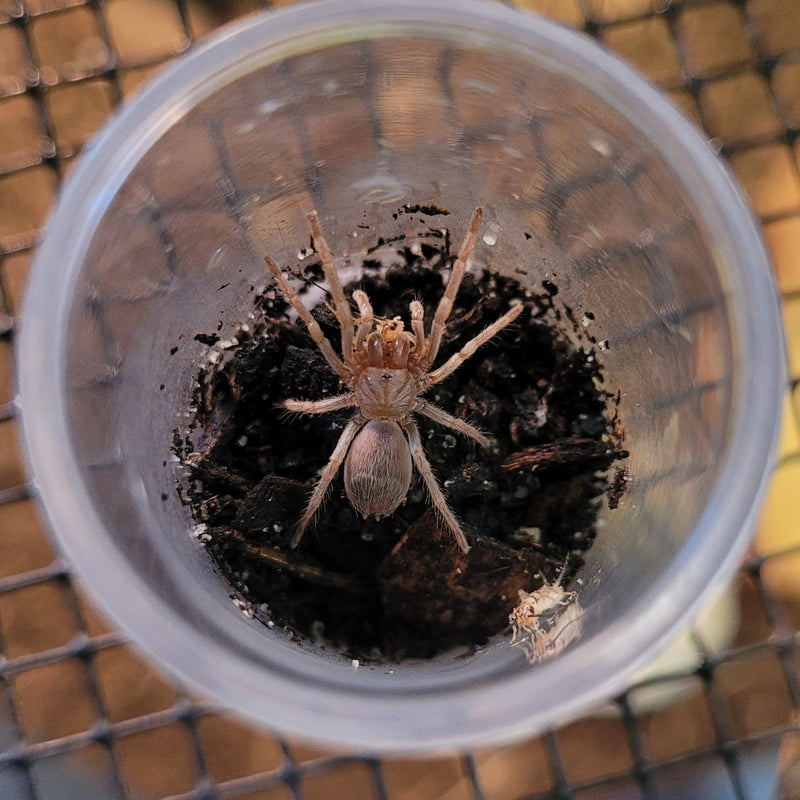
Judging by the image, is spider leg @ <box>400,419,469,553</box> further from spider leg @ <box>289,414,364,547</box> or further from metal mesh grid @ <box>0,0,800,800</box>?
metal mesh grid @ <box>0,0,800,800</box>

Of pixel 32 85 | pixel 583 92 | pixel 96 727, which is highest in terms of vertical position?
pixel 32 85

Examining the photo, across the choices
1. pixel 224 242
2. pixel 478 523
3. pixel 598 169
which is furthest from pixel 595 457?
pixel 224 242

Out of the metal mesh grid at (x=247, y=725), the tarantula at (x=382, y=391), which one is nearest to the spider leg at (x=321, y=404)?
the tarantula at (x=382, y=391)

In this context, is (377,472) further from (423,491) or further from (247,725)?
(247,725)

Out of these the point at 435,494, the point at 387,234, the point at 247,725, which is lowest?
the point at 247,725

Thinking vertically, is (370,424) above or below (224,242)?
below

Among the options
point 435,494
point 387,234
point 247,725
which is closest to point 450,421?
point 435,494

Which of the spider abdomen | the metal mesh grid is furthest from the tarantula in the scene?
the metal mesh grid

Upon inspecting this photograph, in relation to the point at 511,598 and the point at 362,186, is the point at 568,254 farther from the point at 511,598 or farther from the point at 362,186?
the point at 511,598
